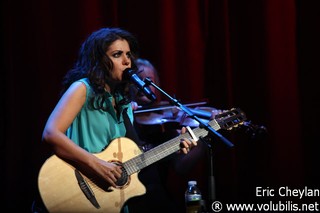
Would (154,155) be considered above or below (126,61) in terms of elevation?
below

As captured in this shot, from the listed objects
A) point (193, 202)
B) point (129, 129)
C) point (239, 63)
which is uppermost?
point (239, 63)

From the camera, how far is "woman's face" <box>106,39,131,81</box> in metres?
2.26

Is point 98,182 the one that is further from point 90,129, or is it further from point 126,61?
point 126,61

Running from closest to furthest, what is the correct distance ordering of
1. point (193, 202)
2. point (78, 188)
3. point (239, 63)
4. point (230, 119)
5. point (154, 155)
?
point (78, 188)
point (154, 155)
point (230, 119)
point (193, 202)
point (239, 63)

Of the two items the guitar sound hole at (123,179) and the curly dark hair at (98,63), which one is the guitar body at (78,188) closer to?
the guitar sound hole at (123,179)

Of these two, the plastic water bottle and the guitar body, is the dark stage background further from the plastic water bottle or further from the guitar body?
the guitar body

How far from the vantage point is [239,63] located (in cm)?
308

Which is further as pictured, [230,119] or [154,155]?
[230,119]

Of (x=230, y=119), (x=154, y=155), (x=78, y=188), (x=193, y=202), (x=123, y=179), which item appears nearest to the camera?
(x=78, y=188)

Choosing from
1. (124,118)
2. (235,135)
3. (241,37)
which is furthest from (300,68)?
(124,118)

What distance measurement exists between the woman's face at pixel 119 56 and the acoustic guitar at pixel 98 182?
367 mm

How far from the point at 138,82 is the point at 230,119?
0.65 metres

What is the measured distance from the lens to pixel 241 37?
3.08m

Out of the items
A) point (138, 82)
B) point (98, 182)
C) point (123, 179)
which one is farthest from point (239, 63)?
point (98, 182)
